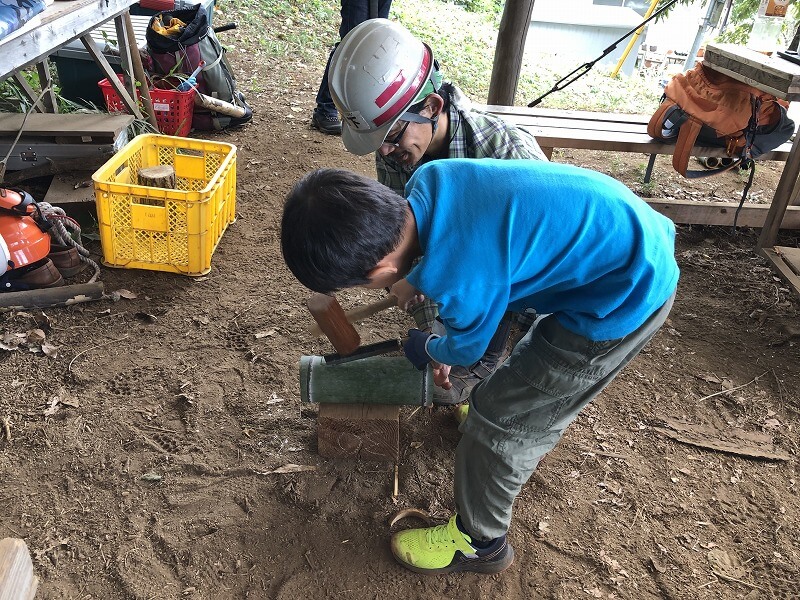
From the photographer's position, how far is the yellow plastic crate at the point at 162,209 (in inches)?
126

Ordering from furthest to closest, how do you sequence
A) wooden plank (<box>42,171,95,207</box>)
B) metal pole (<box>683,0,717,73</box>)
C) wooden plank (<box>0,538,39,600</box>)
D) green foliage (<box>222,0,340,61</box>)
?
metal pole (<box>683,0,717,73</box>)
green foliage (<box>222,0,340,61</box>)
wooden plank (<box>42,171,95,207</box>)
wooden plank (<box>0,538,39,600</box>)

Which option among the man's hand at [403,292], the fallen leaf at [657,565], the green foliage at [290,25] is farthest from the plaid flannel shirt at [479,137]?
the green foliage at [290,25]

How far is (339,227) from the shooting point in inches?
56.1

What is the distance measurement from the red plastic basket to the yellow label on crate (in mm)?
1710

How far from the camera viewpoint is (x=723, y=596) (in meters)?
2.12

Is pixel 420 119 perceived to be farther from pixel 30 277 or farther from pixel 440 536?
pixel 30 277

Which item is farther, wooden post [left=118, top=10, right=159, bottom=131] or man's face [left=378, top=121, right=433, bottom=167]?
wooden post [left=118, top=10, right=159, bottom=131]

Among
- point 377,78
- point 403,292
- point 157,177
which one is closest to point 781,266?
point 403,292

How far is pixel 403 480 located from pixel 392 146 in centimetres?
127

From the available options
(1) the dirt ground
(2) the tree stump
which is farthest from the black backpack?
(1) the dirt ground

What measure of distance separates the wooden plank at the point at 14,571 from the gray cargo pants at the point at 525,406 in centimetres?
123

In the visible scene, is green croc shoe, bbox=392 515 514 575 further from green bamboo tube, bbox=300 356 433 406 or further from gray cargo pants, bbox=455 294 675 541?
green bamboo tube, bbox=300 356 433 406

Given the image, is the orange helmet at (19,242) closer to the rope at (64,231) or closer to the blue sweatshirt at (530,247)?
the rope at (64,231)

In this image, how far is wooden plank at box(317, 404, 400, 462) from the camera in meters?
2.38
